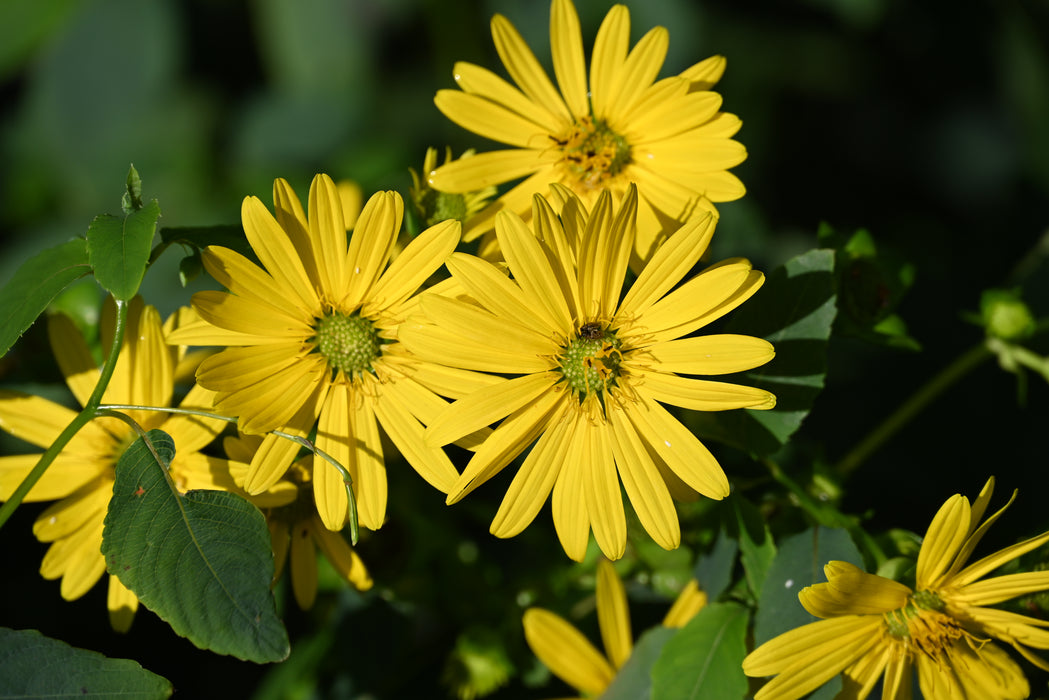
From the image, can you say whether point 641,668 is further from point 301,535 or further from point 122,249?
point 122,249

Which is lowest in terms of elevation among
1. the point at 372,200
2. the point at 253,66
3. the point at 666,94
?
the point at 372,200

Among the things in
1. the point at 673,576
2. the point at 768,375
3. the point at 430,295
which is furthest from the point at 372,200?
the point at 673,576

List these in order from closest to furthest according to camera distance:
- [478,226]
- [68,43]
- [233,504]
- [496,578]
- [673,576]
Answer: [233,504]
[478,226]
[673,576]
[496,578]
[68,43]

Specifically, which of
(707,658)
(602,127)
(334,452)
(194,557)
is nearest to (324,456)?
(334,452)

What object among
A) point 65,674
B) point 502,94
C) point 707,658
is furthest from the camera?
point 502,94

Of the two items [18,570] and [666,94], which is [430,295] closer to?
[666,94]

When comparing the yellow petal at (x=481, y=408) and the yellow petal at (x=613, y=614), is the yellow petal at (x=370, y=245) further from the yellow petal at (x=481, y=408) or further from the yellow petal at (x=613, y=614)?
the yellow petal at (x=613, y=614)
